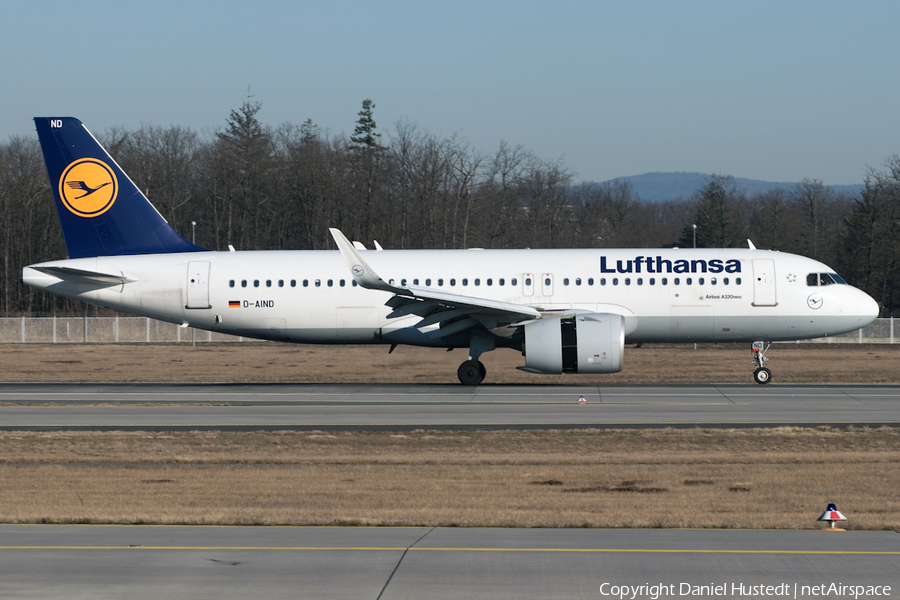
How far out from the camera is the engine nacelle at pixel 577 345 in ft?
84.0

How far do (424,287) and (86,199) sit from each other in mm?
10837

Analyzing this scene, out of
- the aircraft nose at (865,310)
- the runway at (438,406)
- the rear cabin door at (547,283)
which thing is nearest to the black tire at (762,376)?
the runway at (438,406)

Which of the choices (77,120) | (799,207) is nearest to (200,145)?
(77,120)

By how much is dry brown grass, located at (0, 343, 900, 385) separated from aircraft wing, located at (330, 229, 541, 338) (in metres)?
1.93

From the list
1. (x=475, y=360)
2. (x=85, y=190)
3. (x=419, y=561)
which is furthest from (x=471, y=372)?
(x=419, y=561)

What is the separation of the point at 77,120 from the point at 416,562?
83.3ft

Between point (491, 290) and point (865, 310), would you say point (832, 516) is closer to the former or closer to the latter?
point (491, 290)

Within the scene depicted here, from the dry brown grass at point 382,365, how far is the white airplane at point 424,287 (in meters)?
2.10

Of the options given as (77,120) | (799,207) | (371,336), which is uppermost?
(799,207)

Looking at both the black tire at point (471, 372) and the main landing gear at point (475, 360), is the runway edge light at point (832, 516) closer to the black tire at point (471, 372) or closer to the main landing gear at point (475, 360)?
the main landing gear at point (475, 360)

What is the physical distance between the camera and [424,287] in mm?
28406

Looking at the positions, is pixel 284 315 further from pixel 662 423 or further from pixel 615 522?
pixel 615 522

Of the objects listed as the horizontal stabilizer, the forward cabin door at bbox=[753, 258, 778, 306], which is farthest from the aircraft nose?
the horizontal stabilizer

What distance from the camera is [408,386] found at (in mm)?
28875
